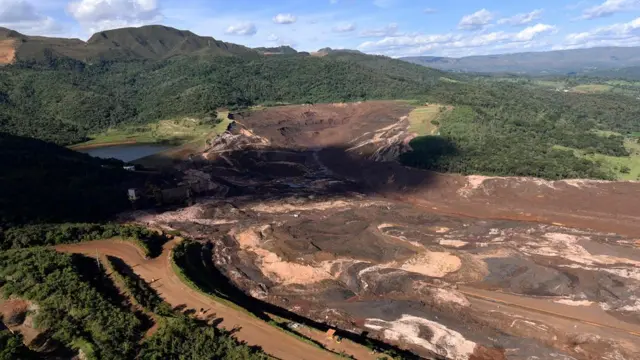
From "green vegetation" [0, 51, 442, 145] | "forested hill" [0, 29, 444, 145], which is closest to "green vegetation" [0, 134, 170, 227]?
"green vegetation" [0, 51, 442, 145]

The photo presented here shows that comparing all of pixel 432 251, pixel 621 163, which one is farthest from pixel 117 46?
pixel 621 163

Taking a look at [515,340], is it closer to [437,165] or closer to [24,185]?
[437,165]

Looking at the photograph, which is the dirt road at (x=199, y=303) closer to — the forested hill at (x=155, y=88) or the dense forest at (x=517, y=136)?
the dense forest at (x=517, y=136)

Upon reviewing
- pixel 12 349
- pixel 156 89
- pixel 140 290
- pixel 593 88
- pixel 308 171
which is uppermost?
pixel 156 89

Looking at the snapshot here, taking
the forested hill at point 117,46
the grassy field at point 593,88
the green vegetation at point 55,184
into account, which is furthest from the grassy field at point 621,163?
the forested hill at point 117,46

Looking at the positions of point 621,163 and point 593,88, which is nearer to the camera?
point 621,163

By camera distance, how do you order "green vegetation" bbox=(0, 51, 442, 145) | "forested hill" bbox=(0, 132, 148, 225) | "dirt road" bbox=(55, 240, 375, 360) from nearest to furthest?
"dirt road" bbox=(55, 240, 375, 360) < "forested hill" bbox=(0, 132, 148, 225) < "green vegetation" bbox=(0, 51, 442, 145)

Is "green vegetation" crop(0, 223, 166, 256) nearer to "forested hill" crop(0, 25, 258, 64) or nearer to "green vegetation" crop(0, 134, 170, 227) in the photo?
"green vegetation" crop(0, 134, 170, 227)

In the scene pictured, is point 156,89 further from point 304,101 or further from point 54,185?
point 54,185
